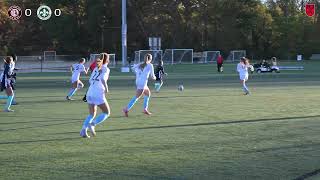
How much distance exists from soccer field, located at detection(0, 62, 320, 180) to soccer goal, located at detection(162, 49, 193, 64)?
5214cm

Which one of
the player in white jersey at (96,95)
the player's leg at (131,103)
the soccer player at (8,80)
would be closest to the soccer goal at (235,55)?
the soccer player at (8,80)

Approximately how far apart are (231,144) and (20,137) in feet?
15.3

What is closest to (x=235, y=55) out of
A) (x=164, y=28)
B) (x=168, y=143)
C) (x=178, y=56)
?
(x=164, y=28)

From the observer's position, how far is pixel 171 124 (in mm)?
14844

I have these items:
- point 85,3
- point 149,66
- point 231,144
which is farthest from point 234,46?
point 231,144

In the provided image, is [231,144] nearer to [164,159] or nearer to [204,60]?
[164,159]

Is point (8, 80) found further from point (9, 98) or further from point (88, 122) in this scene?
point (88, 122)

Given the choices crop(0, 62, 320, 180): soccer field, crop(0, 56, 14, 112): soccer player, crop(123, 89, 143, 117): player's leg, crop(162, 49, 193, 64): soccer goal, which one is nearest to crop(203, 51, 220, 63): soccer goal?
crop(162, 49, 193, 64): soccer goal

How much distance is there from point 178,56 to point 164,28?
1699cm

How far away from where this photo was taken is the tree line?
8950 centimetres

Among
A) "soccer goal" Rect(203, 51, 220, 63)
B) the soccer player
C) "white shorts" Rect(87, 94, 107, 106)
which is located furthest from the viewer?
"soccer goal" Rect(203, 51, 220, 63)

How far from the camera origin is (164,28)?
295ft

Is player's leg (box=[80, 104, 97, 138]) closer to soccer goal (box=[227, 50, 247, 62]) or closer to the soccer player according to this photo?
the soccer player

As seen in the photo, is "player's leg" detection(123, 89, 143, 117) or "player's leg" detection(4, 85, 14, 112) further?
"player's leg" detection(4, 85, 14, 112)
